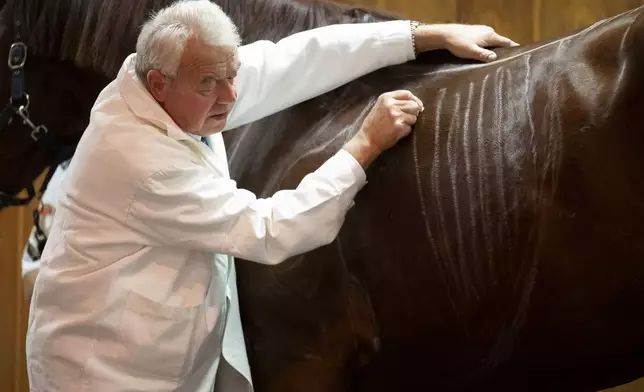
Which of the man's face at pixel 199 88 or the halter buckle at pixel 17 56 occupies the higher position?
the man's face at pixel 199 88

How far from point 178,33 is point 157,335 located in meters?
0.41

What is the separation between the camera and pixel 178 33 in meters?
1.01

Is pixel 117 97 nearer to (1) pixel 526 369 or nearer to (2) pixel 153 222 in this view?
(2) pixel 153 222

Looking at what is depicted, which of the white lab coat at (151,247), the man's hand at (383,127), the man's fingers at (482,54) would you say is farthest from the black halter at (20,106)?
the man's fingers at (482,54)

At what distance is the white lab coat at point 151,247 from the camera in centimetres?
103

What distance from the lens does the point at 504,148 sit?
3.35 ft

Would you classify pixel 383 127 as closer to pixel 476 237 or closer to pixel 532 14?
pixel 476 237

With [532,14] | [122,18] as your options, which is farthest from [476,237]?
[532,14]

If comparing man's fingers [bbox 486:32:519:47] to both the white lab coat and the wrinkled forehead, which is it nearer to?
the white lab coat

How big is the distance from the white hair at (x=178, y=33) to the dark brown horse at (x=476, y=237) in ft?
0.85

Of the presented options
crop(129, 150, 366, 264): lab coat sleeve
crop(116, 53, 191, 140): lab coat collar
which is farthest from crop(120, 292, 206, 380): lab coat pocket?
crop(116, 53, 191, 140): lab coat collar

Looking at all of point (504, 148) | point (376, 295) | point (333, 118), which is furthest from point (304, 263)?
point (504, 148)

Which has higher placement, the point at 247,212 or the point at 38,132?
the point at 247,212

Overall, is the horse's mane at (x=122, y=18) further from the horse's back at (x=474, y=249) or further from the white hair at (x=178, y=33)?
the white hair at (x=178, y=33)
